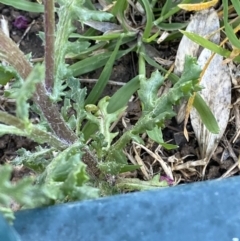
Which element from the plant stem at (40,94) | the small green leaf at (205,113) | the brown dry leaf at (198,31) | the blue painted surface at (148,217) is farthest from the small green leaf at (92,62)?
the blue painted surface at (148,217)

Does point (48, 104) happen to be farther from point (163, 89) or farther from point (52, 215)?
point (163, 89)

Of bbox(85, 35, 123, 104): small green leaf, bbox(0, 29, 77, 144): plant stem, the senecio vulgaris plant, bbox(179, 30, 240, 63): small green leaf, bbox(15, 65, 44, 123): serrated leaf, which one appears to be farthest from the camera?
bbox(85, 35, 123, 104): small green leaf

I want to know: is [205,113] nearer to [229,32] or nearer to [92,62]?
[229,32]

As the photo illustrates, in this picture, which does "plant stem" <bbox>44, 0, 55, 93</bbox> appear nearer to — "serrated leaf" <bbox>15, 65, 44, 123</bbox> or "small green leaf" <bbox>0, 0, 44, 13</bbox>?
"serrated leaf" <bbox>15, 65, 44, 123</bbox>

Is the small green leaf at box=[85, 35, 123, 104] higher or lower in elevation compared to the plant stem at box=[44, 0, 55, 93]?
lower

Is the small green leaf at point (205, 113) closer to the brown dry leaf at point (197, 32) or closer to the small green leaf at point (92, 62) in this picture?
the brown dry leaf at point (197, 32)

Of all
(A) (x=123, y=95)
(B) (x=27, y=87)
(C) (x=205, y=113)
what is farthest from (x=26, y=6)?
(B) (x=27, y=87)

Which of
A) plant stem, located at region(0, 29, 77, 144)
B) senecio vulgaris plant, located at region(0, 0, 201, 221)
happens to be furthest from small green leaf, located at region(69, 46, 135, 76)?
plant stem, located at region(0, 29, 77, 144)

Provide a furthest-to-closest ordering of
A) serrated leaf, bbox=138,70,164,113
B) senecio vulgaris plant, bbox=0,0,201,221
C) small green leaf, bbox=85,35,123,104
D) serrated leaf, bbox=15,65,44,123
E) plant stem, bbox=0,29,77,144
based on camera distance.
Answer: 1. small green leaf, bbox=85,35,123,104
2. serrated leaf, bbox=138,70,164,113
3. plant stem, bbox=0,29,77,144
4. senecio vulgaris plant, bbox=0,0,201,221
5. serrated leaf, bbox=15,65,44,123

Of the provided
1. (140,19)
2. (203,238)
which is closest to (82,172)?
(203,238)
